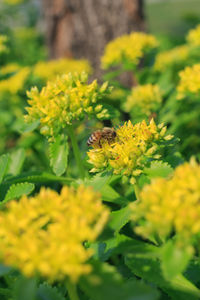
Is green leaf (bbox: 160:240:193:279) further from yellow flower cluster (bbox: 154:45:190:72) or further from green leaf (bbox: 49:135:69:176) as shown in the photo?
yellow flower cluster (bbox: 154:45:190:72)

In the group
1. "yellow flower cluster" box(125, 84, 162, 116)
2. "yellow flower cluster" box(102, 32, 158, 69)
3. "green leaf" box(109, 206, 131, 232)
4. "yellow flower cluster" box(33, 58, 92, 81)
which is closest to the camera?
"green leaf" box(109, 206, 131, 232)

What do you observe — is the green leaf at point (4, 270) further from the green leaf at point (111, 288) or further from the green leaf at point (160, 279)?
the green leaf at point (160, 279)

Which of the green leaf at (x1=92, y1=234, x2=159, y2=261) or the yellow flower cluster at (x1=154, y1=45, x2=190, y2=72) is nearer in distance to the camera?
the green leaf at (x1=92, y1=234, x2=159, y2=261)

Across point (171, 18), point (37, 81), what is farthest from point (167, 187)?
point (171, 18)

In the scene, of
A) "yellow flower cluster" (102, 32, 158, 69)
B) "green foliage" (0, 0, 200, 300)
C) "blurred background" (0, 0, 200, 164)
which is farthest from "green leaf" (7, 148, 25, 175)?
"yellow flower cluster" (102, 32, 158, 69)

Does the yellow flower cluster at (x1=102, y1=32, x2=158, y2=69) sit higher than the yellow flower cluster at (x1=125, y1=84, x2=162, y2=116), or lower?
higher

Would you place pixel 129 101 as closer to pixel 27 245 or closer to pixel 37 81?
pixel 37 81
